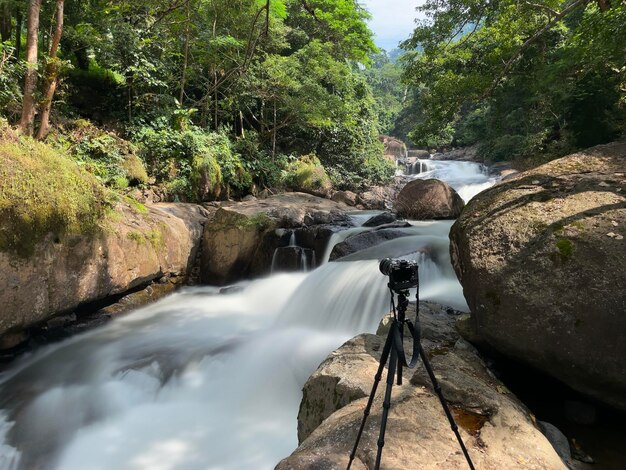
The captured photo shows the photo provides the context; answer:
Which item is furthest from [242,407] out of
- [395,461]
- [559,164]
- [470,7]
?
[470,7]

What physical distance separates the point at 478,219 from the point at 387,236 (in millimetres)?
5028

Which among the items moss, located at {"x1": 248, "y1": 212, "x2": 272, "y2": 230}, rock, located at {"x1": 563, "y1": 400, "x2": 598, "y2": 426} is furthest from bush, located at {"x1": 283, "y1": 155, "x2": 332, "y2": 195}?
rock, located at {"x1": 563, "y1": 400, "x2": 598, "y2": 426}

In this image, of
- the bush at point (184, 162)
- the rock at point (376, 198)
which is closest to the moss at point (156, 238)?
the bush at point (184, 162)

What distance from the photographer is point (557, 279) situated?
11.2ft

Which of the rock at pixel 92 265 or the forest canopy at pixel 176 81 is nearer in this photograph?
the rock at pixel 92 265

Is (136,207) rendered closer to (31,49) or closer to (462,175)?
(31,49)

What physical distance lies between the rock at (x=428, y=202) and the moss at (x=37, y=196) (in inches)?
344

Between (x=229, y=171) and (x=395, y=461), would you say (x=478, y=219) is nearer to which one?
(x=395, y=461)

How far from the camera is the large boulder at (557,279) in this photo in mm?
3230

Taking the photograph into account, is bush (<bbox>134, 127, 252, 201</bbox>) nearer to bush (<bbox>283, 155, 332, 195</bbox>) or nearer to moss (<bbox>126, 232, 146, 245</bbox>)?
bush (<bbox>283, 155, 332, 195</bbox>)

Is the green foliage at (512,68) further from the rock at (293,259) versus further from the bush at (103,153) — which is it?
the bush at (103,153)

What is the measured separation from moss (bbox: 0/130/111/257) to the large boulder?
5615 mm

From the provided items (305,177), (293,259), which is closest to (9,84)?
(293,259)

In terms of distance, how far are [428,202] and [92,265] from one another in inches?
357
